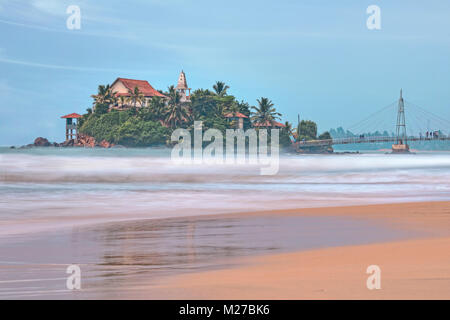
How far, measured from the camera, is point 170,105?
111812mm

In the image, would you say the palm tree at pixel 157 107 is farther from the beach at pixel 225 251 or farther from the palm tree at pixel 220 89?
the beach at pixel 225 251

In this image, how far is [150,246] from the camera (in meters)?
7.67

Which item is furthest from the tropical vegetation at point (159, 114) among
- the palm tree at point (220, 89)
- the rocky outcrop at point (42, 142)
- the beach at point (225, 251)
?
the beach at point (225, 251)

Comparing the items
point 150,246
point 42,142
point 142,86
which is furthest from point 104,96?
point 150,246

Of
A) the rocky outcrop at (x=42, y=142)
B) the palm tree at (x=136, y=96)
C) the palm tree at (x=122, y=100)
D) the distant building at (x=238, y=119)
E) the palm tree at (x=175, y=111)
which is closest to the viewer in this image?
the palm tree at (x=175, y=111)

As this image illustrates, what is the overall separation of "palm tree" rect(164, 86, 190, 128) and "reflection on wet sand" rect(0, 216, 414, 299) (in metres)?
99.2

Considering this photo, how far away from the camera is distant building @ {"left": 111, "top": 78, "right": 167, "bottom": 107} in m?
126

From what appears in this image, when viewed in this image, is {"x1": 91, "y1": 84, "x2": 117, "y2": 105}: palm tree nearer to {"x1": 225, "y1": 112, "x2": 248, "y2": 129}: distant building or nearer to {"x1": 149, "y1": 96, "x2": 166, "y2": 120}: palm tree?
{"x1": 149, "y1": 96, "x2": 166, "y2": 120}: palm tree

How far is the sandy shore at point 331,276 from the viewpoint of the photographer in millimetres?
4953

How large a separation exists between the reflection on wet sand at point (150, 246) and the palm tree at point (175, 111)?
99230mm

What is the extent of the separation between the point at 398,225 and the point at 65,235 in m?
5.54

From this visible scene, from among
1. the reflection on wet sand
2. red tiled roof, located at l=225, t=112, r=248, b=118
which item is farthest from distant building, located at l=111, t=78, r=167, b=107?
the reflection on wet sand

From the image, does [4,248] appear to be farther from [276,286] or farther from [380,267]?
[380,267]
